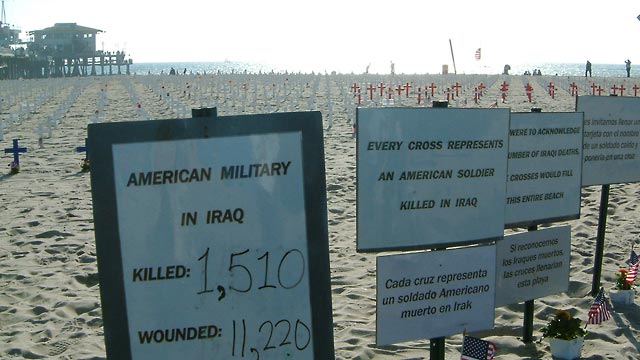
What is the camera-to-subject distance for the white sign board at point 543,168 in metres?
4.02

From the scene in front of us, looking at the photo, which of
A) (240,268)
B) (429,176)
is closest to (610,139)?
(429,176)

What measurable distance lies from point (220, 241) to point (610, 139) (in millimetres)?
3677

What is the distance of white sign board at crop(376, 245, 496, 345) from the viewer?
3.15 metres

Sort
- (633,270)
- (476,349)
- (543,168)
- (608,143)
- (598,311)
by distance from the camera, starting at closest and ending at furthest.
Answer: (476,349) < (543,168) < (598,311) < (608,143) < (633,270)

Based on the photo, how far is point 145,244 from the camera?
215 centimetres

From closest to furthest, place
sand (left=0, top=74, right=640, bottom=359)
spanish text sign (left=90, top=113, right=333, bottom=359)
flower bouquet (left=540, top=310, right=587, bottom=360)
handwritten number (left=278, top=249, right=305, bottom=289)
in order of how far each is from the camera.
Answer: spanish text sign (left=90, top=113, right=333, bottom=359)
handwritten number (left=278, top=249, right=305, bottom=289)
flower bouquet (left=540, top=310, right=587, bottom=360)
sand (left=0, top=74, right=640, bottom=359)

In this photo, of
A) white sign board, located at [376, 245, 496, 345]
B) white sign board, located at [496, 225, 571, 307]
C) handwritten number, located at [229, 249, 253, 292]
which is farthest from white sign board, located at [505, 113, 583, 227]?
handwritten number, located at [229, 249, 253, 292]

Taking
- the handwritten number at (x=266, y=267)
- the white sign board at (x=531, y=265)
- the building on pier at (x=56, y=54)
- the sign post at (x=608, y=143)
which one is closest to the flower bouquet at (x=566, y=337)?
the white sign board at (x=531, y=265)

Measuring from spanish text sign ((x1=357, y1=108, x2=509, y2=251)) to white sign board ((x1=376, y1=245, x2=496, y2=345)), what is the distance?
8 cm

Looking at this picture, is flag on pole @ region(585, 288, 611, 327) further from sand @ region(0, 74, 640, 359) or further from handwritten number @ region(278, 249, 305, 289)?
handwritten number @ region(278, 249, 305, 289)

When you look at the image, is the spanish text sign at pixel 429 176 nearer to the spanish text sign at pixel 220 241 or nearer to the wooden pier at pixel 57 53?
the spanish text sign at pixel 220 241

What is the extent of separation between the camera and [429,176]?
324 centimetres

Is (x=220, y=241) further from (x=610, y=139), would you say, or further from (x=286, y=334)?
(x=610, y=139)

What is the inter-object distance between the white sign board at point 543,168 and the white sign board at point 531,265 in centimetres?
10
